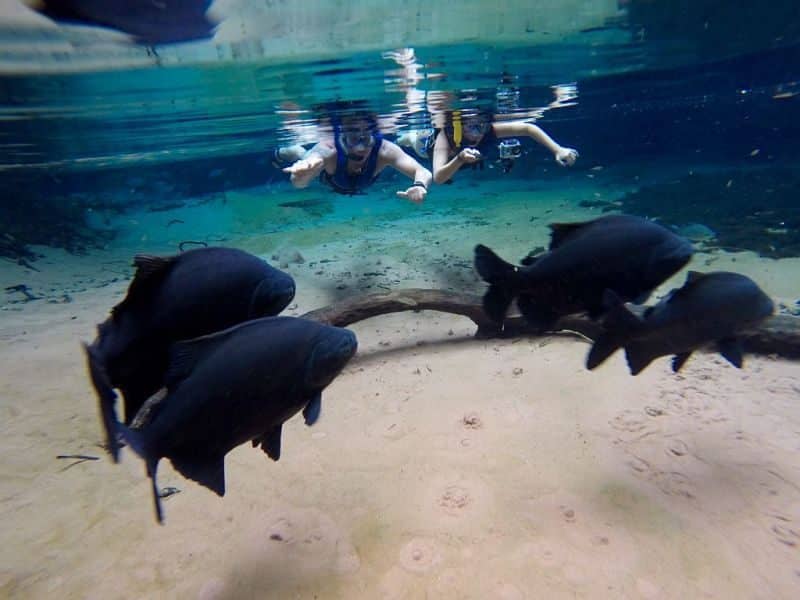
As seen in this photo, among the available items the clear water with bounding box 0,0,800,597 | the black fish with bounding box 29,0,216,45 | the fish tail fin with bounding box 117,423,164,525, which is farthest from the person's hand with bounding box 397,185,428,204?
the fish tail fin with bounding box 117,423,164,525

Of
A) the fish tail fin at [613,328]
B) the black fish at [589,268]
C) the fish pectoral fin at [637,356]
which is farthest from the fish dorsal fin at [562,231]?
the fish pectoral fin at [637,356]

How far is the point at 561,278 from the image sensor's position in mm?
2693

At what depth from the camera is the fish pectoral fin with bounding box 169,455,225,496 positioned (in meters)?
2.11

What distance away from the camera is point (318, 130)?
67.8 ft

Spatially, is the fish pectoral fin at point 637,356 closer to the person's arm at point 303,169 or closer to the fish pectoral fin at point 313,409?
the fish pectoral fin at point 313,409

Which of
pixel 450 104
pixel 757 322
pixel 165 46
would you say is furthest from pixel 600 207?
pixel 757 322

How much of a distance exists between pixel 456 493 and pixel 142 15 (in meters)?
9.81

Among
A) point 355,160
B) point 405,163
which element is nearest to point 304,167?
point 355,160

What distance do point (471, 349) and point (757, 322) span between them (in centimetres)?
381

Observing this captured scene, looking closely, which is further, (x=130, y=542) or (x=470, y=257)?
(x=470, y=257)

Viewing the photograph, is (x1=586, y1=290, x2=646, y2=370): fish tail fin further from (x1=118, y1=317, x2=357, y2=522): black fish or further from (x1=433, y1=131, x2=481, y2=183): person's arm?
(x1=433, y1=131, x2=481, y2=183): person's arm

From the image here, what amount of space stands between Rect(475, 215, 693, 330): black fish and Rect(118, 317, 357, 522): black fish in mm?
1236

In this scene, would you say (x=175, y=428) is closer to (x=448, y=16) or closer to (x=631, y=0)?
(x=448, y=16)

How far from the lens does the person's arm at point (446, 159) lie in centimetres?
777
